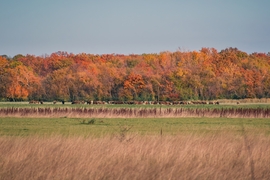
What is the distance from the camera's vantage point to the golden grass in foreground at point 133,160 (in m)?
10.3

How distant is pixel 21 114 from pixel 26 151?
103 feet

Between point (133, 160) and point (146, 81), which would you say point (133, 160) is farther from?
point (146, 81)

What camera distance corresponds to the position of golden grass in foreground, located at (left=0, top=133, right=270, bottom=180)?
405 inches

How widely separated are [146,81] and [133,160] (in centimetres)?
10731

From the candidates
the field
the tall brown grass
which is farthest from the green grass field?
the tall brown grass

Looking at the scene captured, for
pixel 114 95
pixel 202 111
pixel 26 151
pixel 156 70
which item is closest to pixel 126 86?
pixel 114 95

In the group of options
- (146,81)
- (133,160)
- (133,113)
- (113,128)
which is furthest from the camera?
(146,81)

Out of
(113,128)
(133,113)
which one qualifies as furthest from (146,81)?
(113,128)

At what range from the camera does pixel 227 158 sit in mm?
11875

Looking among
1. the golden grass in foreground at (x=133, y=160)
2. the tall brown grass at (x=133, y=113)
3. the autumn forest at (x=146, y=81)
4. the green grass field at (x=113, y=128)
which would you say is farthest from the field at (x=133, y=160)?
the autumn forest at (x=146, y=81)

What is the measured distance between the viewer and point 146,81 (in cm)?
11869

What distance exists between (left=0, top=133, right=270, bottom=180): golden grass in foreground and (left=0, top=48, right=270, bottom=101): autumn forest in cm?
10426

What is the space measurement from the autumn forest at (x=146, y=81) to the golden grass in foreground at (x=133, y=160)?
4105 inches

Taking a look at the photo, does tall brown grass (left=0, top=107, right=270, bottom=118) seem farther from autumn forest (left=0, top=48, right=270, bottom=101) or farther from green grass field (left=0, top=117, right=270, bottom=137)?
autumn forest (left=0, top=48, right=270, bottom=101)
